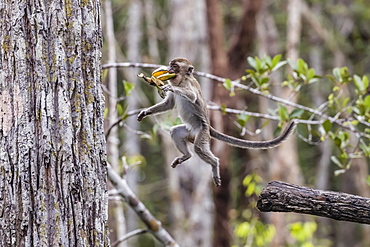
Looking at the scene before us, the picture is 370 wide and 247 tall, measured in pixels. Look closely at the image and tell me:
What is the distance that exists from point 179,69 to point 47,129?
140 centimetres

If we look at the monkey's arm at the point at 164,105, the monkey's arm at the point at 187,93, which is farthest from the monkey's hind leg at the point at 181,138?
the monkey's arm at the point at 187,93

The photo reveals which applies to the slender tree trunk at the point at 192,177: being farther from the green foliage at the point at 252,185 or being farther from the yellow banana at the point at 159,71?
the yellow banana at the point at 159,71

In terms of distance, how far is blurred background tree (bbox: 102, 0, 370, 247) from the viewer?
4605 mm

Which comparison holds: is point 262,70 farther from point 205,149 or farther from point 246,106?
point 246,106

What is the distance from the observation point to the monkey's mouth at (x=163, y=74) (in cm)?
353

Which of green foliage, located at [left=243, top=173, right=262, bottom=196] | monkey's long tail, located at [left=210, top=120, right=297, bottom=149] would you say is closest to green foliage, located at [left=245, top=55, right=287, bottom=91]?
monkey's long tail, located at [left=210, top=120, right=297, bottom=149]

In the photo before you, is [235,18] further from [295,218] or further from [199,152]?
[199,152]

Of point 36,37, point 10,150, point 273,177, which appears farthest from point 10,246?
point 273,177

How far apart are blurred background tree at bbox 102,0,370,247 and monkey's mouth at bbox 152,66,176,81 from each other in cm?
64

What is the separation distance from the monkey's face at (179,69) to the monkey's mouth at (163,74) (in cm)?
5

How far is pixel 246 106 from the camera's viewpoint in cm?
773

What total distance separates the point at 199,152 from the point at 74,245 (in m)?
1.42

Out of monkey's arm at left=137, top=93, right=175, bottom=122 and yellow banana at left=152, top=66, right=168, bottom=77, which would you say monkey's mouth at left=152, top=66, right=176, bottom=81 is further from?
monkey's arm at left=137, top=93, right=175, bottom=122

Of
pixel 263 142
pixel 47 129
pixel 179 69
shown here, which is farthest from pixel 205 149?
pixel 47 129
